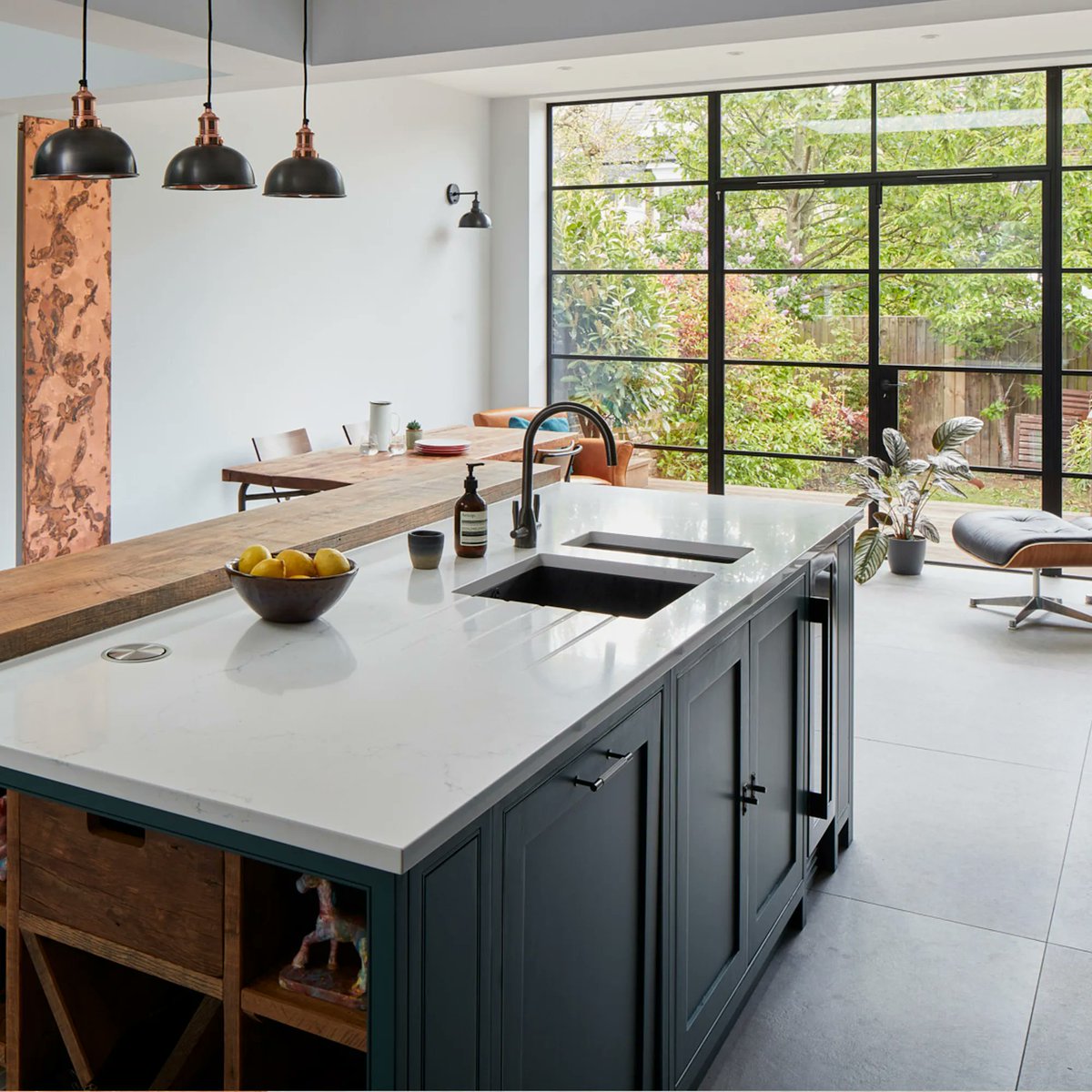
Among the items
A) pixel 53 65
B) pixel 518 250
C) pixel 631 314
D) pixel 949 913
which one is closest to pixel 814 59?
pixel 631 314

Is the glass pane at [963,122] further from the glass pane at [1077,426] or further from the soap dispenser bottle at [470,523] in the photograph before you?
the soap dispenser bottle at [470,523]

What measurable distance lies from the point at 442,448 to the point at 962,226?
3615 millimetres

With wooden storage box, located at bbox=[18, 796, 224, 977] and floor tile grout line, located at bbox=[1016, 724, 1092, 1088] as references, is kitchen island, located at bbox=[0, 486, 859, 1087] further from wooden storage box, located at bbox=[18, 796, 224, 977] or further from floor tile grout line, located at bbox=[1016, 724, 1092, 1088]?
floor tile grout line, located at bbox=[1016, 724, 1092, 1088]

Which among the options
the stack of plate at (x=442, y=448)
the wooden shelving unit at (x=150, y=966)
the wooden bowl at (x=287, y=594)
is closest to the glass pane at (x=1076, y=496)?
the stack of plate at (x=442, y=448)

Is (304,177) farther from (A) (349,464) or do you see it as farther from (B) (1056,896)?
(B) (1056,896)

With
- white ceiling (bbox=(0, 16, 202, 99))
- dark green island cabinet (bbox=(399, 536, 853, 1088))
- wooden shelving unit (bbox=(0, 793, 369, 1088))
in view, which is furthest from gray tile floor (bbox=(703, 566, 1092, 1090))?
→ white ceiling (bbox=(0, 16, 202, 99))

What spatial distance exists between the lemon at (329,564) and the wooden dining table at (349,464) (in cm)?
254

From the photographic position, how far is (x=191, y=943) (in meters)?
1.52

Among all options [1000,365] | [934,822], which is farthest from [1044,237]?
[934,822]

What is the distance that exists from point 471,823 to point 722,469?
697cm

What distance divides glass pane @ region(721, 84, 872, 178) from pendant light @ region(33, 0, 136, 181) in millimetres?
5762

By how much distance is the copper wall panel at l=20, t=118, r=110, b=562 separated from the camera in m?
5.12

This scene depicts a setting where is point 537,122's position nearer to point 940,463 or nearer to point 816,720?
point 940,463

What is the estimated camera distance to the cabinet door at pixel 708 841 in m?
2.06
